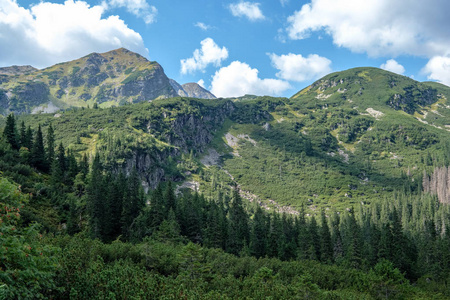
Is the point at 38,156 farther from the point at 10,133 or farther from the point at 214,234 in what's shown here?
the point at 214,234

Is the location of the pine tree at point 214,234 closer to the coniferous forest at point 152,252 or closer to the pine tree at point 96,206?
the coniferous forest at point 152,252

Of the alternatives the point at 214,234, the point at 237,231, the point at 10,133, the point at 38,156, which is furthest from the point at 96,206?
the point at 237,231

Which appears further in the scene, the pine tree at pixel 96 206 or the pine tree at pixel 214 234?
the pine tree at pixel 214 234

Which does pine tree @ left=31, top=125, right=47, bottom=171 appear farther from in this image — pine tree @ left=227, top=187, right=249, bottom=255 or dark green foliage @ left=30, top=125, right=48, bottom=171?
pine tree @ left=227, top=187, right=249, bottom=255

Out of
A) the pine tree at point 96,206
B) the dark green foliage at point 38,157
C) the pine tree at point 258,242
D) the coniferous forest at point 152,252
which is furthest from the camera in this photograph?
the pine tree at point 258,242

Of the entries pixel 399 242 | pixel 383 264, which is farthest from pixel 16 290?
pixel 399 242

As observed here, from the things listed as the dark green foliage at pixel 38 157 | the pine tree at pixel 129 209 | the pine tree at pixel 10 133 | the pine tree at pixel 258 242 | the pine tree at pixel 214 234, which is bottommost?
the pine tree at pixel 258 242

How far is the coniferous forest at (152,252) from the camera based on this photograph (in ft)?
45.4

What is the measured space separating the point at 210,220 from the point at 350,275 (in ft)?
147

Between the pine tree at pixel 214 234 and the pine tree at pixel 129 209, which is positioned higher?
the pine tree at pixel 129 209

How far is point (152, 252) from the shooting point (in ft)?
114

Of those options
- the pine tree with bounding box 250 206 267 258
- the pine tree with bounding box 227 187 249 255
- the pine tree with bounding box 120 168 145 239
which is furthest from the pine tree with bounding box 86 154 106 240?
the pine tree with bounding box 250 206 267 258

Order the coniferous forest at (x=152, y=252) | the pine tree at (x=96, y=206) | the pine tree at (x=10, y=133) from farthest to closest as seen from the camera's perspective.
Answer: the pine tree at (x=10, y=133)
the pine tree at (x=96, y=206)
the coniferous forest at (x=152, y=252)

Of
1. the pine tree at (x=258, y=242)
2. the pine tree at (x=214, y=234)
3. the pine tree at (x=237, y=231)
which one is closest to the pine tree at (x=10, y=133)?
the pine tree at (x=214, y=234)
